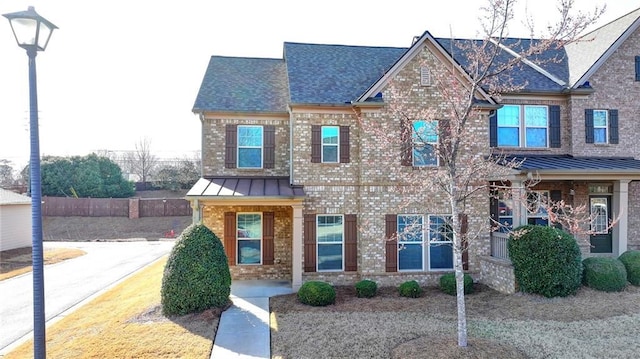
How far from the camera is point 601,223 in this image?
1485 centimetres

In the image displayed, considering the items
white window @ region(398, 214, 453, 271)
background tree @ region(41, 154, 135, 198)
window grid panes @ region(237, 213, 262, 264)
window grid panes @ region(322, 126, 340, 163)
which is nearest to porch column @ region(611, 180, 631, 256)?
white window @ region(398, 214, 453, 271)

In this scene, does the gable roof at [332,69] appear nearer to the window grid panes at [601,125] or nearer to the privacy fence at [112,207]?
the window grid panes at [601,125]

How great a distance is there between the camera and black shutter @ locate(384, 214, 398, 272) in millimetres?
12539

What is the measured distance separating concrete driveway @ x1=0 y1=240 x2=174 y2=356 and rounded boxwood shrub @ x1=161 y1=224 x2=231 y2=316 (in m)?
3.59

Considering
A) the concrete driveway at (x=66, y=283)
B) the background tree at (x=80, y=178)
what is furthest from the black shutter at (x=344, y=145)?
the background tree at (x=80, y=178)

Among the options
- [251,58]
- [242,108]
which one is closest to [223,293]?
[242,108]

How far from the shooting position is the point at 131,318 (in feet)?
31.0

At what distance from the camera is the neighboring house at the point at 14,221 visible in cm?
2192

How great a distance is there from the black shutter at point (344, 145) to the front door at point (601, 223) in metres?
9.84

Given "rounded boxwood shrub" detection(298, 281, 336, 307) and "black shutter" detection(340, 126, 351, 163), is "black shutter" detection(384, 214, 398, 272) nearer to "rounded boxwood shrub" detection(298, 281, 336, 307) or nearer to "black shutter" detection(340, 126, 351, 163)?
"black shutter" detection(340, 126, 351, 163)

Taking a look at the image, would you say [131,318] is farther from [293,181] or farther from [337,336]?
[293,181]

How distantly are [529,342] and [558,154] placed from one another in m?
9.36

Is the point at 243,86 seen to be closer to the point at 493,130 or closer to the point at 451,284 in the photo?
the point at 493,130

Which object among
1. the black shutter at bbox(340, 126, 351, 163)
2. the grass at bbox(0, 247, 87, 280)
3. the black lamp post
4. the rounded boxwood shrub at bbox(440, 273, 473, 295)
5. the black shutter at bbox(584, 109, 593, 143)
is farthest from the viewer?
the grass at bbox(0, 247, 87, 280)
